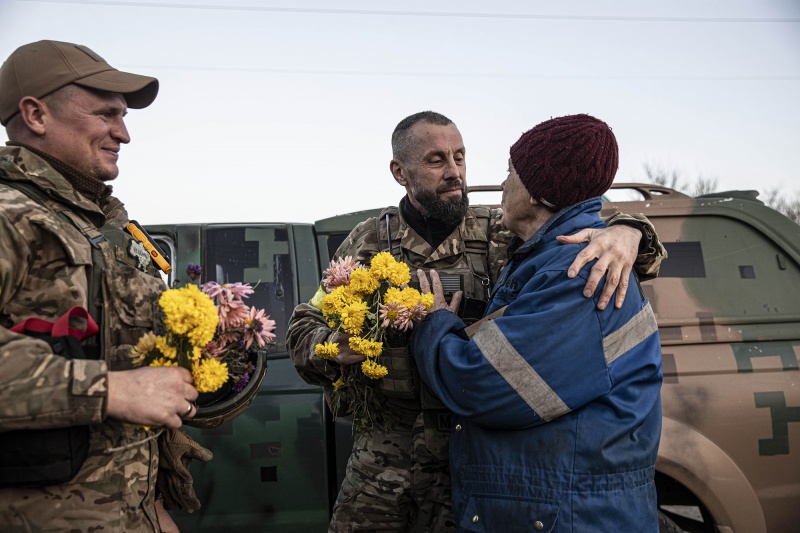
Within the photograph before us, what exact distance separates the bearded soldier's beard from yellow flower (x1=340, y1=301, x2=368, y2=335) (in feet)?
2.68

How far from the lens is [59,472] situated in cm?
171

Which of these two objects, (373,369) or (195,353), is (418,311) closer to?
(373,369)

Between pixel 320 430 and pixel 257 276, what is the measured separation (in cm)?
96

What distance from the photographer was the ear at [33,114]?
2029 millimetres

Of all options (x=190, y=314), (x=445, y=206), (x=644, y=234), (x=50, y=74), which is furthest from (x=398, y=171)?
(x=190, y=314)

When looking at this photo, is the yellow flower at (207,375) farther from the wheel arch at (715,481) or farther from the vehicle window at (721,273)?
the vehicle window at (721,273)

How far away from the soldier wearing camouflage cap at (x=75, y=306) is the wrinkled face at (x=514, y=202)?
120cm

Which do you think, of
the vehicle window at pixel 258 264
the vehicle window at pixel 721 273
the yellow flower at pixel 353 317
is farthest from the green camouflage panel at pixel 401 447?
the vehicle window at pixel 721 273

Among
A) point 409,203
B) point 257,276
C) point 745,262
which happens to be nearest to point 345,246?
point 409,203

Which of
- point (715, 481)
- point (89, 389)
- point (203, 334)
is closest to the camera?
point (89, 389)

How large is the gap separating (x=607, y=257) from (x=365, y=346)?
816 millimetres

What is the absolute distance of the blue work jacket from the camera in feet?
6.26

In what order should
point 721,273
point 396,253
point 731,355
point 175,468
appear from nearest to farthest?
point 175,468, point 396,253, point 731,355, point 721,273

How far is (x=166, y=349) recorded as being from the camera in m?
1.75
